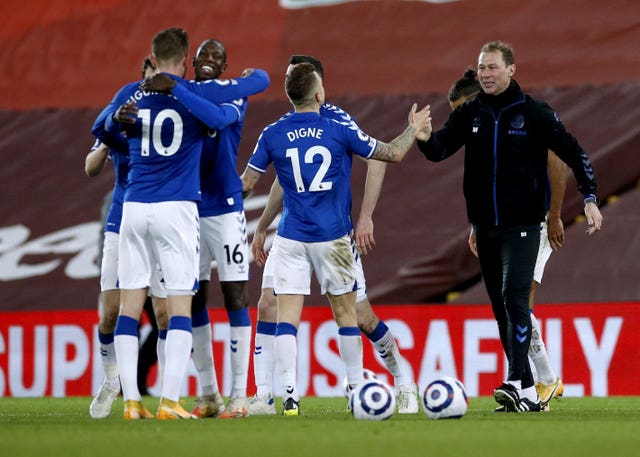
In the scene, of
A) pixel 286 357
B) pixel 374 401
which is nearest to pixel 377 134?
pixel 286 357

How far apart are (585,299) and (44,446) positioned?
7.86 metres

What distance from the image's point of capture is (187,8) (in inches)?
682

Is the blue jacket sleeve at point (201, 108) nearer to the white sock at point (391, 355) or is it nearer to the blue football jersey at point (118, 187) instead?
the blue football jersey at point (118, 187)

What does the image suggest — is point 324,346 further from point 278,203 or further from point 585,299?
point 278,203

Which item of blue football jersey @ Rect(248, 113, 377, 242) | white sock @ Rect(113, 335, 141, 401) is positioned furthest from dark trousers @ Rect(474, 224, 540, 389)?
white sock @ Rect(113, 335, 141, 401)

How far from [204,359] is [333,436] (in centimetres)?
211

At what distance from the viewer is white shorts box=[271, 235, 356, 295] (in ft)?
24.3

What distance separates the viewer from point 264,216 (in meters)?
8.14

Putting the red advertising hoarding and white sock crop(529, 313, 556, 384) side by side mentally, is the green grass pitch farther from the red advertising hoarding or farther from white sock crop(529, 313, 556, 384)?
the red advertising hoarding

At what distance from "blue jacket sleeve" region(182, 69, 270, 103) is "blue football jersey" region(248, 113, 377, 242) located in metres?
0.40

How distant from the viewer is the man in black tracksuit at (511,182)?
24.7 feet

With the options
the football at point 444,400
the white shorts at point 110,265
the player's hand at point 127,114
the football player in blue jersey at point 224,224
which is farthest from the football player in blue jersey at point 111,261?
the football at point 444,400

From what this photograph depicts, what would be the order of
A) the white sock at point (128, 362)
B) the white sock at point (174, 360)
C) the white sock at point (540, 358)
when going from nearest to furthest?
the white sock at point (174, 360) → the white sock at point (128, 362) → the white sock at point (540, 358)

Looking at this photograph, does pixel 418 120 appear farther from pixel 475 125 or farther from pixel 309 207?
pixel 309 207
